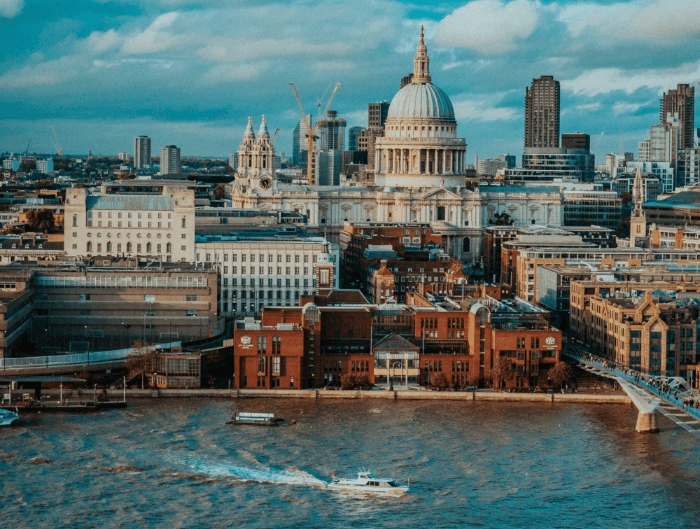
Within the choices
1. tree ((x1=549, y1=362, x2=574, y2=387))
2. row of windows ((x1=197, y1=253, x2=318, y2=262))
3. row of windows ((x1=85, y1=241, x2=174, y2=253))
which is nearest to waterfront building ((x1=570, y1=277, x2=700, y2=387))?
tree ((x1=549, y1=362, x2=574, y2=387))

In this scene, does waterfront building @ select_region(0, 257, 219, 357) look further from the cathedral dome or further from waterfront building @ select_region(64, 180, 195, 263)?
the cathedral dome

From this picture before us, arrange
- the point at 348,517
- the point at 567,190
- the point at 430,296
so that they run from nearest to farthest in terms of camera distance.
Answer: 1. the point at 348,517
2. the point at 430,296
3. the point at 567,190

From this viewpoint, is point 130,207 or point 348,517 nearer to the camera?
point 348,517

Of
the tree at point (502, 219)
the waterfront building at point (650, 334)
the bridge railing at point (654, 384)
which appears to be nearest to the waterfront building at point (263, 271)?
the waterfront building at point (650, 334)

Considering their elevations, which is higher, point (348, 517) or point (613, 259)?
point (613, 259)

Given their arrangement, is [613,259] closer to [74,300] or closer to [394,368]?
[394,368]

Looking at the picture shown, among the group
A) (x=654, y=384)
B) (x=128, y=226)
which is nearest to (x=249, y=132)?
(x=128, y=226)

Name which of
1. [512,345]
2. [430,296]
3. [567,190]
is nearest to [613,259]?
[430,296]

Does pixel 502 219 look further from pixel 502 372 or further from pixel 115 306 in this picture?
pixel 502 372
